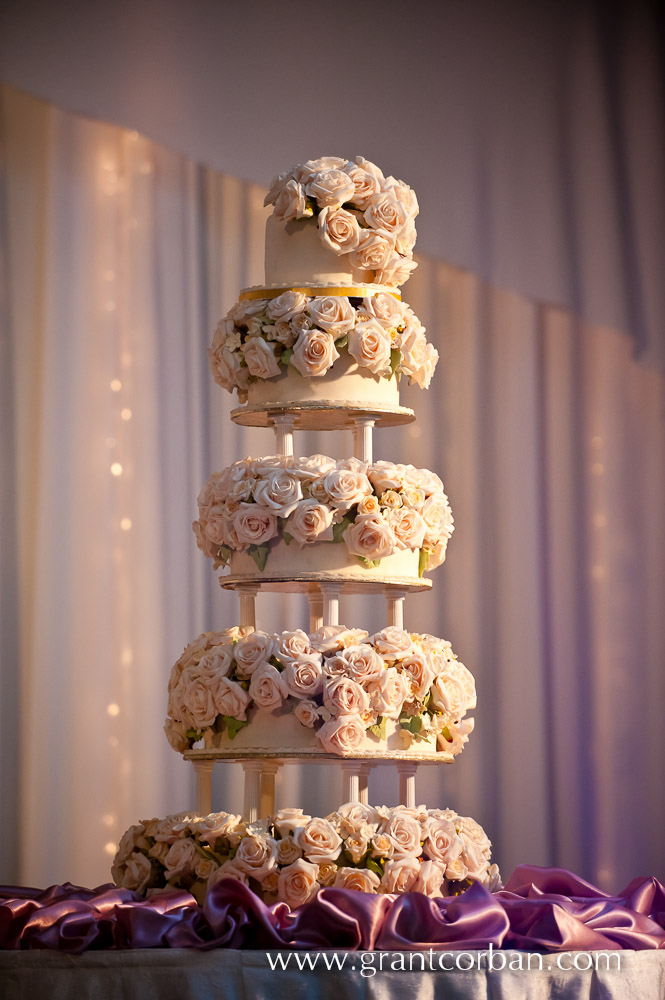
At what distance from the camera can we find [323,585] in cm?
316

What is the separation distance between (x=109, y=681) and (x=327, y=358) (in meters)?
1.77

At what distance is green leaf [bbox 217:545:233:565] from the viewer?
325 cm

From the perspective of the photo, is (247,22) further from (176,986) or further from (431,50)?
(176,986)

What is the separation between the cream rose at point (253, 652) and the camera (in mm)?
3096

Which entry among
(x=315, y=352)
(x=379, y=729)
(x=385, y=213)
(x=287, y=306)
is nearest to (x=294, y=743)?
(x=379, y=729)

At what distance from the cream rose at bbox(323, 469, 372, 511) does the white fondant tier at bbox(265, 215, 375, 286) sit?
19.1 inches

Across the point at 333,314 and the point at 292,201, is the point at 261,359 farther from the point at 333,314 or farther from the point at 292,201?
the point at 292,201

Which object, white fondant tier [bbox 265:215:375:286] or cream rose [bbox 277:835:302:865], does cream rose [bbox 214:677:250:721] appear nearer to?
cream rose [bbox 277:835:302:865]

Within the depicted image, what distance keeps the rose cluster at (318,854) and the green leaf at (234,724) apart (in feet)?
0.57

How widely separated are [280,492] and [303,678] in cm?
40

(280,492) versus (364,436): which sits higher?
(364,436)

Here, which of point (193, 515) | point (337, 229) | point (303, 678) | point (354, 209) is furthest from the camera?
point (193, 515)

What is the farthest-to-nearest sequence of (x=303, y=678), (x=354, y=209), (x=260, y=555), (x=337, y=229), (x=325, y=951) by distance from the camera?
1. (x=354, y=209)
2. (x=337, y=229)
3. (x=260, y=555)
4. (x=303, y=678)
5. (x=325, y=951)

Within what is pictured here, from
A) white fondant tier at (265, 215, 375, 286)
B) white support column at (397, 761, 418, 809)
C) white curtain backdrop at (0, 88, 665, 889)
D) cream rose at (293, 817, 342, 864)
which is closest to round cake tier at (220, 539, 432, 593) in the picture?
white support column at (397, 761, 418, 809)
